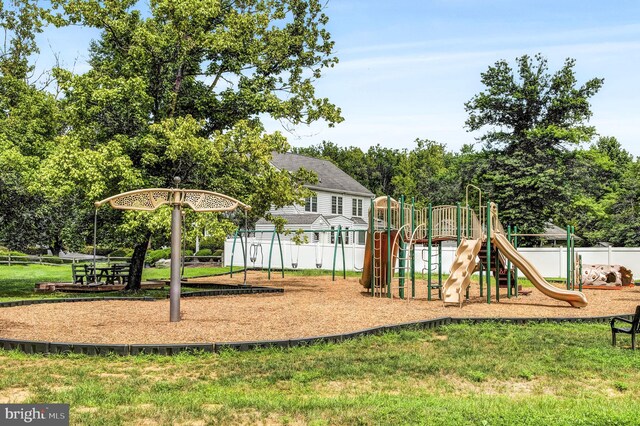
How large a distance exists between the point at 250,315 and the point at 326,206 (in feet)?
122

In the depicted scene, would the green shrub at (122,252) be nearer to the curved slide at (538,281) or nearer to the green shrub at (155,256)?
the green shrub at (155,256)

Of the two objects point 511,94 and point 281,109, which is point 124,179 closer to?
point 281,109

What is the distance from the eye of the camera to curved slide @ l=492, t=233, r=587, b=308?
18141 mm

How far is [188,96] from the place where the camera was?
22.9 m

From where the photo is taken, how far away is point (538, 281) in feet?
60.7

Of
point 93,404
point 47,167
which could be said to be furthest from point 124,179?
point 93,404

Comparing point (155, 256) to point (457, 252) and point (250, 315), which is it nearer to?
point (457, 252)

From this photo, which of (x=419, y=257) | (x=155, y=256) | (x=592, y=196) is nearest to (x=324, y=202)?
(x=155, y=256)

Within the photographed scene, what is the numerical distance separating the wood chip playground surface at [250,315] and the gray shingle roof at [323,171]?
101 ft

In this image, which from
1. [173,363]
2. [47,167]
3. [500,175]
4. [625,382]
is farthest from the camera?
[500,175]

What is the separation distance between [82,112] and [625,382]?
17101 millimetres

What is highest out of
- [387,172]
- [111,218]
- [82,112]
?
[387,172]

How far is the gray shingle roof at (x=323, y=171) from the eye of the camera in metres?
52.6
